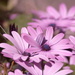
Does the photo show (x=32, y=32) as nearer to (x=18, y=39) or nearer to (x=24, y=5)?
(x=18, y=39)

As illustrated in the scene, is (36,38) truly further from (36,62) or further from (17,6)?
(17,6)

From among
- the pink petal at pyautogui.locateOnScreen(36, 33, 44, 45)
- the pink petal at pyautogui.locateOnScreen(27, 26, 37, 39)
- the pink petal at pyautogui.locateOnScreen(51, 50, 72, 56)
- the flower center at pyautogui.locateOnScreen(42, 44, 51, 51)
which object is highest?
the pink petal at pyautogui.locateOnScreen(27, 26, 37, 39)

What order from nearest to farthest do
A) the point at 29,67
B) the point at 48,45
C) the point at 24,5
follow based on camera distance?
the point at 29,67 < the point at 48,45 < the point at 24,5

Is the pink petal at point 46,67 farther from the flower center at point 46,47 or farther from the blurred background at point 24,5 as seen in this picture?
the blurred background at point 24,5

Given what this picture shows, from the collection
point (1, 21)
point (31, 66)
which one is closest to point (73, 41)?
point (31, 66)

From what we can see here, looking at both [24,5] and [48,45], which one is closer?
[48,45]

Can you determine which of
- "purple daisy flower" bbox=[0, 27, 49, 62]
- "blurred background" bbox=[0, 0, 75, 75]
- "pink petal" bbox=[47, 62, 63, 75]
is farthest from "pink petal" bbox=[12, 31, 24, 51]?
"blurred background" bbox=[0, 0, 75, 75]

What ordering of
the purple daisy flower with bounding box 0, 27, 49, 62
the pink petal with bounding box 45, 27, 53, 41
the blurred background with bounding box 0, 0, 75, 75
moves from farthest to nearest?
the blurred background with bounding box 0, 0, 75, 75 < the pink petal with bounding box 45, 27, 53, 41 < the purple daisy flower with bounding box 0, 27, 49, 62

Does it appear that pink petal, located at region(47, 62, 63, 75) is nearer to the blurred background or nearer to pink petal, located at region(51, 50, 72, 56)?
pink petal, located at region(51, 50, 72, 56)

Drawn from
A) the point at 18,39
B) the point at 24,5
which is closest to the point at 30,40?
the point at 18,39

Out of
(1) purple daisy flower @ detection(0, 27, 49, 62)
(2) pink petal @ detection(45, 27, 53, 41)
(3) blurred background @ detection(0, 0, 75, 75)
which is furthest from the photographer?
(3) blurred background @ detection(0, 0, 75, 75)
